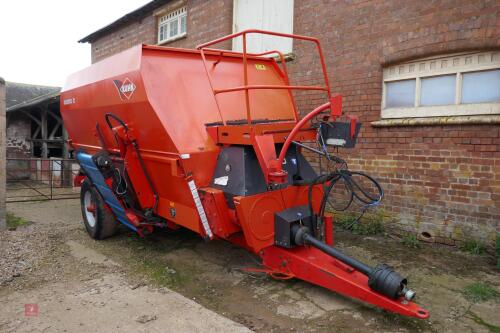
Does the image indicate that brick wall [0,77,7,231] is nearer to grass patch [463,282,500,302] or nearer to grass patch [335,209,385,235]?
grass patch [335,209,385,235]

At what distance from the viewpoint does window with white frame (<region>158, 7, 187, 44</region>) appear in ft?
31.6

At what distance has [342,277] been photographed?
327 centimetres

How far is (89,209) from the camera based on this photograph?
5691 millimetres

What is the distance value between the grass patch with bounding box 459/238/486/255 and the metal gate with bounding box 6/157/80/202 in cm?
784

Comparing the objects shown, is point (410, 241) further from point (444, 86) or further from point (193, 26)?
point (193, 26)

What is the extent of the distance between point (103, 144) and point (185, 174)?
5.78ft

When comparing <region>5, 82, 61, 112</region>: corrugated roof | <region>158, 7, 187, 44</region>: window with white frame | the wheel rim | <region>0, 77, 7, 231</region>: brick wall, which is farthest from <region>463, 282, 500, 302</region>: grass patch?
<region>5, 82, 61, 112</region>: corrugated roof

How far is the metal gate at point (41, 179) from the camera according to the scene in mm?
9272

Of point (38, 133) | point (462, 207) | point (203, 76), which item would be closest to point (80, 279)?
point (203, 76)

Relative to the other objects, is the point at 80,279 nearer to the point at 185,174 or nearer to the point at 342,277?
the point at 185,174

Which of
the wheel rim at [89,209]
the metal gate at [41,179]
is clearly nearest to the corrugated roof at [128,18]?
the metal gate at [41,179]

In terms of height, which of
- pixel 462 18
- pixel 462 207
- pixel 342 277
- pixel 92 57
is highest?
pixel 92 57

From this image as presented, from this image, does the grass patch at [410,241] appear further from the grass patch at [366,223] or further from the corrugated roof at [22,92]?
the corrugated roof at [22,92]

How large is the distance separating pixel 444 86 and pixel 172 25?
7022mm
